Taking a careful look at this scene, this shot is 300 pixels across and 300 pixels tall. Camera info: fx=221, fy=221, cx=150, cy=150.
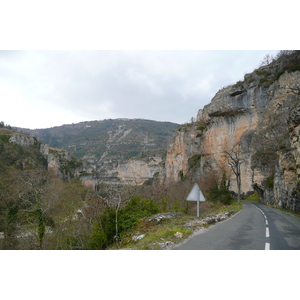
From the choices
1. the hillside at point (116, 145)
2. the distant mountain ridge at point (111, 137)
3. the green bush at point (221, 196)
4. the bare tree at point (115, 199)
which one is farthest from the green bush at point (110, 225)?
the distant mountain ridge at point (111, 137)

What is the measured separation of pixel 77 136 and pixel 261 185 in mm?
143579

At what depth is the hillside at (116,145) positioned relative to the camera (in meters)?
96.1

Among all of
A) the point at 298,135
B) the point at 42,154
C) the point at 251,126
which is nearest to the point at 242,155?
the point at 251,126

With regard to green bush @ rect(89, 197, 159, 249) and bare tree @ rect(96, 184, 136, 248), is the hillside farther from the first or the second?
green bush @ rect(89, 197, 159, 249)

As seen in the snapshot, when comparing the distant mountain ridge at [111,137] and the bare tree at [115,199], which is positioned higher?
the distant mountain ridge at [111,137]

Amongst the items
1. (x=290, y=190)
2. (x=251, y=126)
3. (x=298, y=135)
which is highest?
(x=251, y=126)

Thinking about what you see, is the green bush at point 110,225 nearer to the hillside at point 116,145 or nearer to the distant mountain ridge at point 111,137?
the hillside at point 116,145

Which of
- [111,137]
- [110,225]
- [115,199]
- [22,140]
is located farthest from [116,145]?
[110,225]

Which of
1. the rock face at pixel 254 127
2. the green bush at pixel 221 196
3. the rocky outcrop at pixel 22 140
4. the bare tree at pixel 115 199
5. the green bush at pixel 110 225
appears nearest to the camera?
the green bush at pixel 110 225

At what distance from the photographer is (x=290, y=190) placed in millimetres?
17328

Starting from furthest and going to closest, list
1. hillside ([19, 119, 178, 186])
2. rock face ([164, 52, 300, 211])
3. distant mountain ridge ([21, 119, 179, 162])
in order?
1. distant mountain ridge ([21, 119, 179, 162])
2. hillside ([19, 119, 178, 186])
3. rock face ([164, 52, 300, 211])

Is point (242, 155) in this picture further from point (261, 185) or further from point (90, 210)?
point (90, 210)

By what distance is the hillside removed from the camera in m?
96.1

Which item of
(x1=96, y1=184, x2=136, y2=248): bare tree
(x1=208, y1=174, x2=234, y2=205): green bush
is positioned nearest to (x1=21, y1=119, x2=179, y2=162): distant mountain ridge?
(x1=208, y1=174, x2=234, y2=205): green bush
